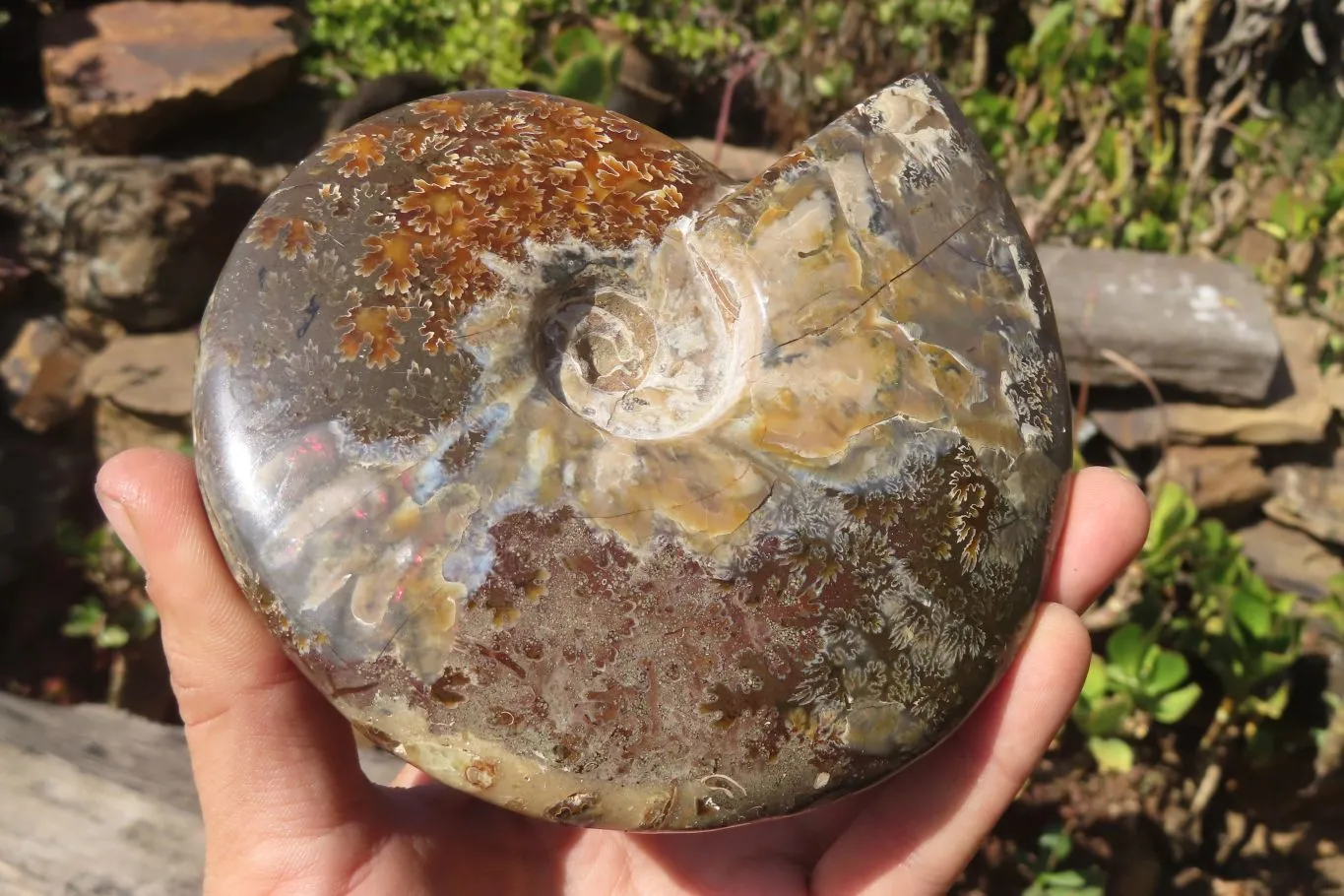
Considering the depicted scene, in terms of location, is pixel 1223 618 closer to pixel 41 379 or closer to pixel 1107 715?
pixel 1107 715

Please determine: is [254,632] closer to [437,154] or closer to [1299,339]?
[437,154]

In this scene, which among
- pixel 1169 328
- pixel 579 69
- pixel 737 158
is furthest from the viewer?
pixel 737 158

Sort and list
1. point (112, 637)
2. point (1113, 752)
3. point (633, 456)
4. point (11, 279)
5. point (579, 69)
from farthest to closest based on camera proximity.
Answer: point (11, 279), point (579, 69), point (112, 637), point (1113, 752), point (633, 456)

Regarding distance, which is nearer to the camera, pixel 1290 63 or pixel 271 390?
pixel 271 390

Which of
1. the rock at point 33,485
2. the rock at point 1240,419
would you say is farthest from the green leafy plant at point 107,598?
the rock at point 1240,419

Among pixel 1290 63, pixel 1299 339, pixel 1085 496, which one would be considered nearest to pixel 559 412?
pixel 1085 496

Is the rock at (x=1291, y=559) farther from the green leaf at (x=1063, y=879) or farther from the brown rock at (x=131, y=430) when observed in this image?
the brown rock at (x=131, y=430)

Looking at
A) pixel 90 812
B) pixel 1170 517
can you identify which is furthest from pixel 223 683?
pixel 1170 517
